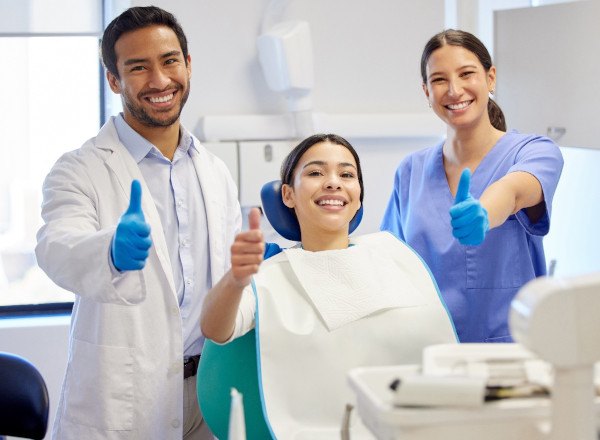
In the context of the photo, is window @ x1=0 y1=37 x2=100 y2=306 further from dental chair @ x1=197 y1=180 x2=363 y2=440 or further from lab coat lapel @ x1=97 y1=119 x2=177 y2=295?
dental chair @ x1=197 y1=180 x2=363 y2=440

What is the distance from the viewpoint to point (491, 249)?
1.98 m

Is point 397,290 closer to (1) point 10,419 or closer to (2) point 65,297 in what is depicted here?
(1) point 10,419

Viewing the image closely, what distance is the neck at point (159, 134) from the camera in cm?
201

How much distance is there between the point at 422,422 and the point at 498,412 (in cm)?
10

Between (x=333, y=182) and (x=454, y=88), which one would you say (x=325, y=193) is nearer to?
(x=333, y=182)

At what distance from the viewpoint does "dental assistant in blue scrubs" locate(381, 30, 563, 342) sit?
76.9 inches

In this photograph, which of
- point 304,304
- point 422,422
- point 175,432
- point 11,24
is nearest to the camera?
point 422,422

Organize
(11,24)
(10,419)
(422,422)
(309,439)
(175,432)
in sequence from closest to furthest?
(422,422)
(309,439)
(175,432)
(10,419)
(11,24)

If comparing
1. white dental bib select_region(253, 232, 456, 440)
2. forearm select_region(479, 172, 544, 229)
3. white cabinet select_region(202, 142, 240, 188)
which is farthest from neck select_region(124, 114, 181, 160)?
white cabinet select_region(202, 142, 240, 188)

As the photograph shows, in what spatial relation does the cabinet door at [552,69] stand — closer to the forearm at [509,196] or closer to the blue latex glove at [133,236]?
the forearm at [509,196]

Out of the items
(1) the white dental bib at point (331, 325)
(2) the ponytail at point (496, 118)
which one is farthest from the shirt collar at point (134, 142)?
(2) the ponytail at point (496, 118)

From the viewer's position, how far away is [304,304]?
1794 millimetres

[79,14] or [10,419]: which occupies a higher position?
[79,14]

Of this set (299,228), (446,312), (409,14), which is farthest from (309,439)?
(409,14)
